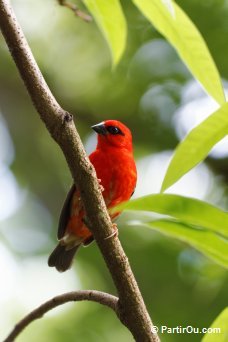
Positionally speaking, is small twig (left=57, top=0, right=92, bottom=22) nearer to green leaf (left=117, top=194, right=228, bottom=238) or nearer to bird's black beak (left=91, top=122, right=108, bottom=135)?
green leaf (left=117, top=194, right=228, bottom=238)

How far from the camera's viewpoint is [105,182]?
16.5 ft

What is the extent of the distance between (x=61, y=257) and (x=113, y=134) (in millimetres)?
1128

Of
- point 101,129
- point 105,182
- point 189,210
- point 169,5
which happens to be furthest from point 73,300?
point 101,129

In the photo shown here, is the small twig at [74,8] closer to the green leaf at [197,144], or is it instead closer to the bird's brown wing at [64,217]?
the green leaf at [197,144]

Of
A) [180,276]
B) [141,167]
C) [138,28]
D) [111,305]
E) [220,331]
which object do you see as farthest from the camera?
[141,167]

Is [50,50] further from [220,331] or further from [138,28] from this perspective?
[220,331]

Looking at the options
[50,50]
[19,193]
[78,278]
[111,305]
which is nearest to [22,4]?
[50,50]

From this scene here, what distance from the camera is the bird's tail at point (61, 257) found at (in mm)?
5480

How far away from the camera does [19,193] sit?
20.4 ft

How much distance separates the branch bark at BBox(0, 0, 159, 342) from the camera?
1810mm

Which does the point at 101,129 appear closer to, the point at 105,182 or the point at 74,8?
the point at 105,182

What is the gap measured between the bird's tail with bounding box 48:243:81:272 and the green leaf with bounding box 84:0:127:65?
403cm

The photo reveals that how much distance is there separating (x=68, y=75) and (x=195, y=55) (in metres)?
4.52

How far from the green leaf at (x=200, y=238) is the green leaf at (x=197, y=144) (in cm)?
8
